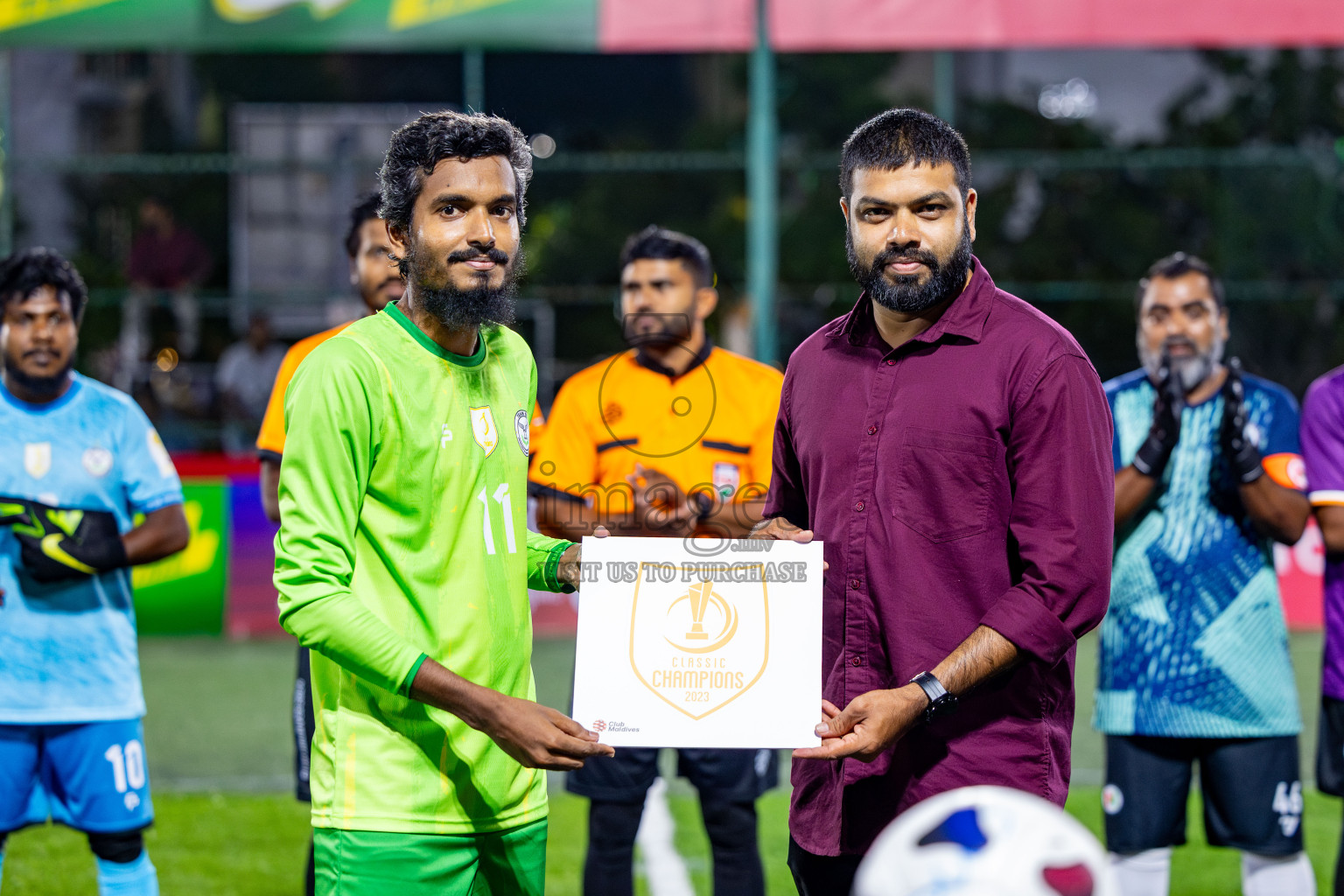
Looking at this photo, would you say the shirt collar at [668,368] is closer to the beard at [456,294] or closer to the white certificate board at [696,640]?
Answer: the beard at [456,294]

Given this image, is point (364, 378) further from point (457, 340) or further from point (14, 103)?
point (14, 103)

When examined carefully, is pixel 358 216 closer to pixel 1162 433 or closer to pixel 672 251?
pixel 672 251

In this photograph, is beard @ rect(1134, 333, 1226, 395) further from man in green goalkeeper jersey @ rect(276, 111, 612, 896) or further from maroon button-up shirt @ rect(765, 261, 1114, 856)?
man in green goalkeeper jersey @ rect(276, 111, 612, 896)

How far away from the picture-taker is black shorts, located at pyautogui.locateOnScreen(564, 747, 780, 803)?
4.62m

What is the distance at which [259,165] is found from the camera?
12.3 m

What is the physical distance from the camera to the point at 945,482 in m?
2.66

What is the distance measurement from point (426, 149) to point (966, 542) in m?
1.30

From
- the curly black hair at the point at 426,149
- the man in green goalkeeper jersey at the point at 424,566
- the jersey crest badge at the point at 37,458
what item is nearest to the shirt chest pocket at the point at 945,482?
the man in green goalkeeper jersey at the point at 424,566

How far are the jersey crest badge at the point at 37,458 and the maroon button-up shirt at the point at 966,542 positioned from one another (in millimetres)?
2899

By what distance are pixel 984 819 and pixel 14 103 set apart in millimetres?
16610

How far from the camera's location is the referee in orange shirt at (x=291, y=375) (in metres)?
4.68

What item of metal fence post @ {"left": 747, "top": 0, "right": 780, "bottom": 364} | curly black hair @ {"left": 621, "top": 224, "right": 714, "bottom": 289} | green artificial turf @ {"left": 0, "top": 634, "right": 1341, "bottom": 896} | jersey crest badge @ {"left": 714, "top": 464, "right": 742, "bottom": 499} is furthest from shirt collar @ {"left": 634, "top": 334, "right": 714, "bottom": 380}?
metal fence post @ {"left": 747, "top": 0, "right": 780, "bottom": 364}

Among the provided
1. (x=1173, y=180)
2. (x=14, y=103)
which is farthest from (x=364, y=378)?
(x=14, y=103)

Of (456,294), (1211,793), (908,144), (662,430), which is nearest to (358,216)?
(662,430)
